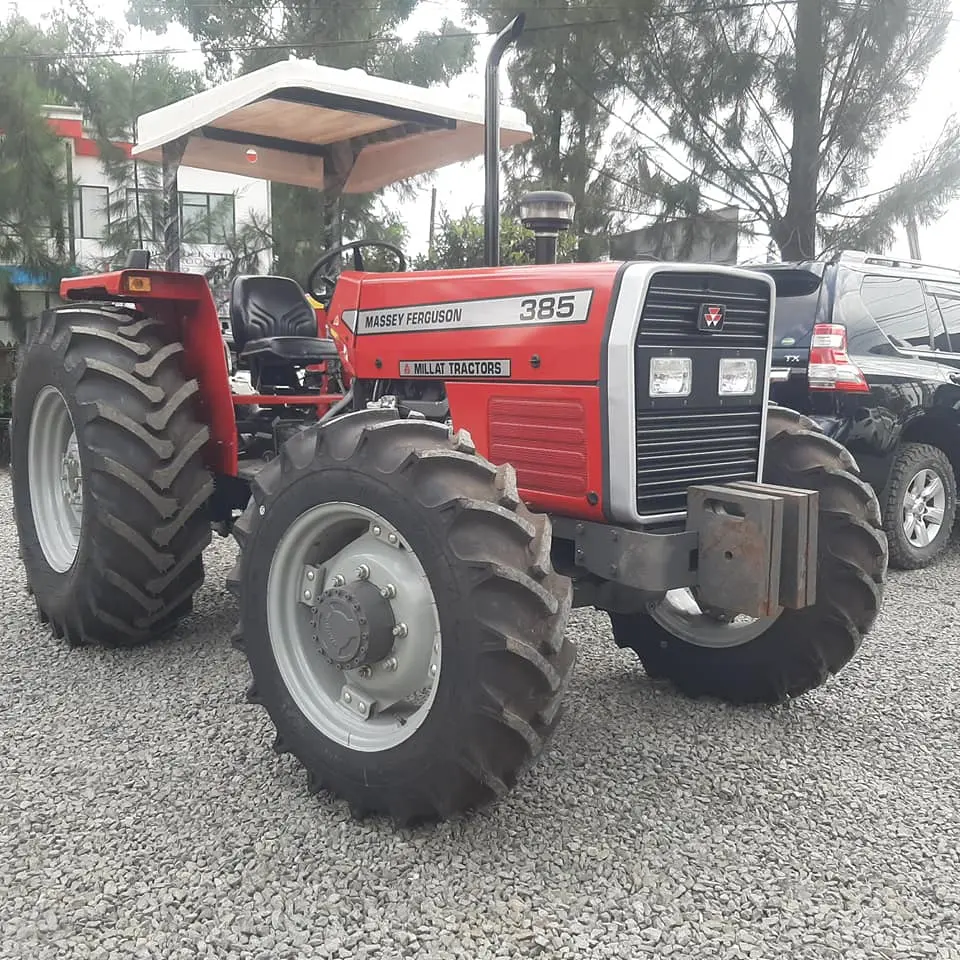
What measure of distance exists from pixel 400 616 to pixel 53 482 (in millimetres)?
2450

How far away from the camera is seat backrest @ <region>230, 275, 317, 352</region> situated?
4.50m

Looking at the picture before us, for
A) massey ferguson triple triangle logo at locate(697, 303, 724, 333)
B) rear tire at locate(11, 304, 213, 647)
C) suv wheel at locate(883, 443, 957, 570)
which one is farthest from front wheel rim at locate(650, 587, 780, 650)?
suv wheel at locate(883, 443, 957, 570)

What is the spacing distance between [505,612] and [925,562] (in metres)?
4.45

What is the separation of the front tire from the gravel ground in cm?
21

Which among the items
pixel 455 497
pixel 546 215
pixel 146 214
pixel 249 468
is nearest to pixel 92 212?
pixel 146 214

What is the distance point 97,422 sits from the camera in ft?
11.5

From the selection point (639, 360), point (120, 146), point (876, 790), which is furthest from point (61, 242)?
point (876, 790)

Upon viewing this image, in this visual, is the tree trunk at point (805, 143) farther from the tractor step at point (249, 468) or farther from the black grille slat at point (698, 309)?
the black grille slat at point (698, 309)

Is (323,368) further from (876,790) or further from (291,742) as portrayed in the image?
(876,790)

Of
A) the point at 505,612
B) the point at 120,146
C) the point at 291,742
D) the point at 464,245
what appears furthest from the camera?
the point at 464,245

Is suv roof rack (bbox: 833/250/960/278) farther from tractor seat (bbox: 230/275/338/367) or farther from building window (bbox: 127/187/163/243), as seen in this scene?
building window (bbox: 127/187/163/243)

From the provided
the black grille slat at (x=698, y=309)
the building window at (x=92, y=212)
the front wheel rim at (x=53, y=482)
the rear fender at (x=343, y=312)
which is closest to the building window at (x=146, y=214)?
the building window at (x=92, y=212)

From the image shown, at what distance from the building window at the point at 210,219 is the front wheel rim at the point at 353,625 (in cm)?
934

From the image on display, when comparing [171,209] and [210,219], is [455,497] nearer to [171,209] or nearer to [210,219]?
[171,209]
